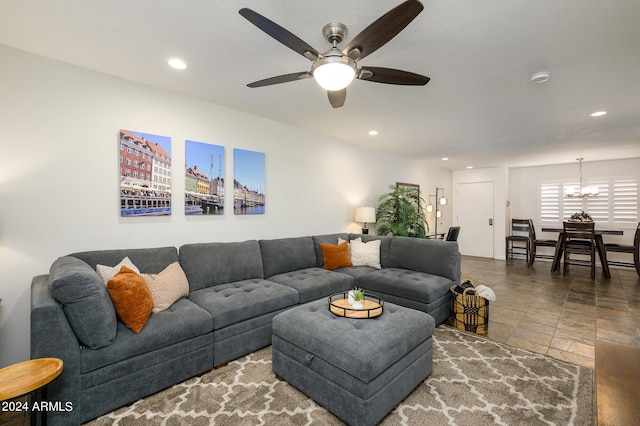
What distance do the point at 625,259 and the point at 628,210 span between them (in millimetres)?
1090

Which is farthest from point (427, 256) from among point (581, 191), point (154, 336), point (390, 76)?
point (581, 191)

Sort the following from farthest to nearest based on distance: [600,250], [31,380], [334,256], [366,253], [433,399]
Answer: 1. [600,250]
2. [366,253]
3. [334,256]
4. [433,399]
5. [31,380]

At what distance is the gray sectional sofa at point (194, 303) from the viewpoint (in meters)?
1.72

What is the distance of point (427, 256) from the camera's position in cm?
370

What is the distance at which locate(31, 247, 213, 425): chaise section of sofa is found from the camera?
1664mm

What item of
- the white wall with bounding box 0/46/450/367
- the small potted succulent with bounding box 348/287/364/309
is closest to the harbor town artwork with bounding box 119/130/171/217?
the white wall with bounding box 0/46/450/367

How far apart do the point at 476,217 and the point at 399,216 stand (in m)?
3.94

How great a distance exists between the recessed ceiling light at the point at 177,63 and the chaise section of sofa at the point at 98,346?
172 centimetres

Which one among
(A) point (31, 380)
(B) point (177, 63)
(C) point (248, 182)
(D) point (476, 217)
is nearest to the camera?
(A) point (31, 380)

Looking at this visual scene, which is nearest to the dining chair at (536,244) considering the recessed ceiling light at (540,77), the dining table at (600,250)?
the dining table at (600,250)

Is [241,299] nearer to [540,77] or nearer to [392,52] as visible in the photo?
[392,52]

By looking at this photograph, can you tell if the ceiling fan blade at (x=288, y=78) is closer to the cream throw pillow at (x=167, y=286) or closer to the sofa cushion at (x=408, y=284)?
the cream throw pillow at (x=167, y=286)

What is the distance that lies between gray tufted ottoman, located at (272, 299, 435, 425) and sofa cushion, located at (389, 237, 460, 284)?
155 centimetres

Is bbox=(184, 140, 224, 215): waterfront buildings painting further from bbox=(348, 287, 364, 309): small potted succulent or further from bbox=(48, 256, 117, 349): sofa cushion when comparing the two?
bbox=(348, 287, 364, 309): small potted succulent
